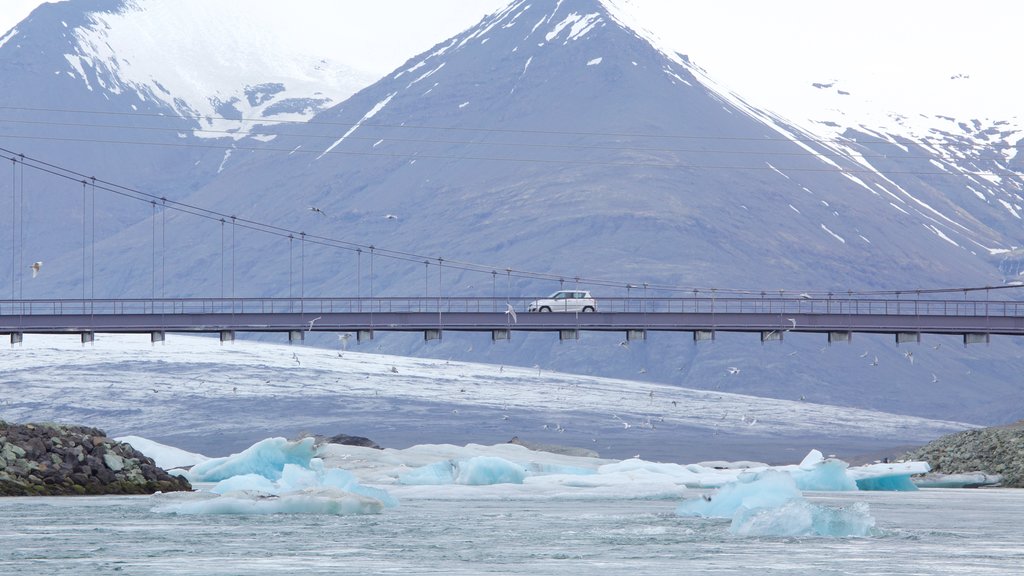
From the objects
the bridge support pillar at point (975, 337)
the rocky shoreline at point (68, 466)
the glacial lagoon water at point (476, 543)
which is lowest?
the glacial lagoon water at point (476, 543)

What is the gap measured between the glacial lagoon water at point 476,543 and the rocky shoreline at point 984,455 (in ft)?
73.5

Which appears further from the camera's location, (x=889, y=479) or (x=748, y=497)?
(x=889, y=479)

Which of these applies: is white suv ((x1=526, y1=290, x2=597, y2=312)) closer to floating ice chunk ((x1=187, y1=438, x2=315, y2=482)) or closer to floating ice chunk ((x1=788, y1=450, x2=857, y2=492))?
floating ice chunk ((x1=788, y1=450, x2=857, y2=492))

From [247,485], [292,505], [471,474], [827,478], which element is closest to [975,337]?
[827,478]

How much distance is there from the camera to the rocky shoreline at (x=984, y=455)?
63.7m

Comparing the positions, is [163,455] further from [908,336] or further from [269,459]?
[908,336]

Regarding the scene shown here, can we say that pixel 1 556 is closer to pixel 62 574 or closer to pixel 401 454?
pixel 62 574

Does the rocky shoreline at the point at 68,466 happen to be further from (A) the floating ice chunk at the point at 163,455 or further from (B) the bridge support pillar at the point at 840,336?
(B) the bridge support pillar at the point at 840,336

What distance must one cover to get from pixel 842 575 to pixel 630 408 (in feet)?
532

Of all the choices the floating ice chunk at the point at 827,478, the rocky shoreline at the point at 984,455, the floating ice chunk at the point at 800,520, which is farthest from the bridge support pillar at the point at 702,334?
the floating ice chunk at the point at 800,520

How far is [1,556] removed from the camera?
27734 mm

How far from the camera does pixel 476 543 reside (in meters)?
31.0

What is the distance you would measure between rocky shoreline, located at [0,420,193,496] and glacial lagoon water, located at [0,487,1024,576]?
8.71ft

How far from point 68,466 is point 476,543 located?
19.4 meters
